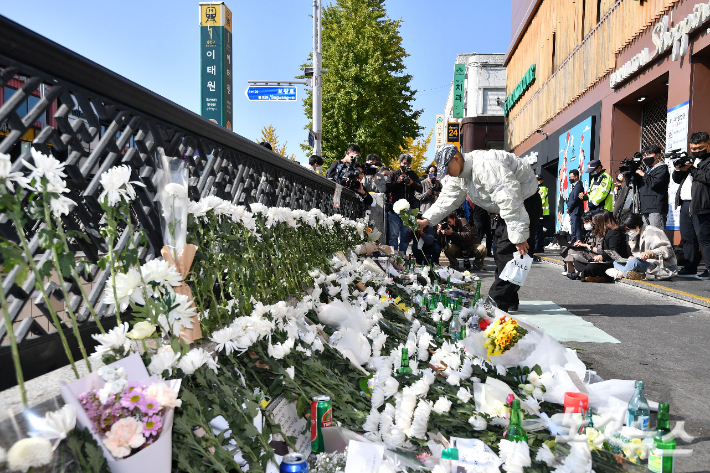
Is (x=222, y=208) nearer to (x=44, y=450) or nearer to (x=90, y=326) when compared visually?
(x=90, y=326)

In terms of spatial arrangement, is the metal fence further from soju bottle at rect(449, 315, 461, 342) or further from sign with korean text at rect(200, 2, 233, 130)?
sign with korean text at rect(200, 2, 233, 130)

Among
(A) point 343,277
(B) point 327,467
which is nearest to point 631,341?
(A) point 343,277

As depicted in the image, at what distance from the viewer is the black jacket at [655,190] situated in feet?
33.0

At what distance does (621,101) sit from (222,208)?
49.5 ft

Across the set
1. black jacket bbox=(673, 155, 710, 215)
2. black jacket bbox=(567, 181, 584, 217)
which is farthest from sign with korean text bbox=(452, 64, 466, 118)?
black jacket bbox=(673, 155, 710, 215)

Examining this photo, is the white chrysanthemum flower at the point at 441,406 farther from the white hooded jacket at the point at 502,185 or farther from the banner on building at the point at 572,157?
the banner on building at the point at 572,157

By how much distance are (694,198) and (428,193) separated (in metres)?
5.26

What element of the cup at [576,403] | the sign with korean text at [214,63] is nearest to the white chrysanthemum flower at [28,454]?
the cup at [576,403]

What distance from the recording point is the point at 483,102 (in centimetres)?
4462

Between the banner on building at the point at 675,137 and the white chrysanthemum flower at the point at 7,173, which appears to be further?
the banner on building at the point at 675,137

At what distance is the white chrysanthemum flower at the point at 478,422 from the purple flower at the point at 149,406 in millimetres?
1431

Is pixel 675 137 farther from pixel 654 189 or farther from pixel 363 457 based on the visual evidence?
pixel 363 457

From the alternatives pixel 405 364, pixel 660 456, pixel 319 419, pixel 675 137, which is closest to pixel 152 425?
pixel 319 419

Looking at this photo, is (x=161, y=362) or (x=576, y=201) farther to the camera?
(x=576, y=201)
